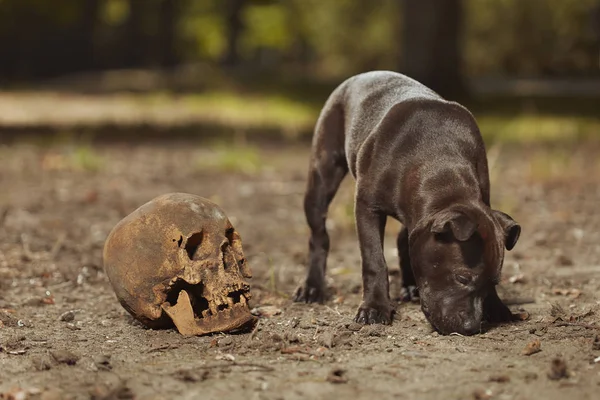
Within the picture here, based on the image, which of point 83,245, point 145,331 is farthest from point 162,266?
point 83,245

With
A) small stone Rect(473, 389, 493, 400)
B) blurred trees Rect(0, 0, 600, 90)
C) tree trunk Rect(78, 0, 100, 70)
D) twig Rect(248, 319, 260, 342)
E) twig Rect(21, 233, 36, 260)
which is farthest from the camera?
tree trunk Rect(78, 0, 100, 70)

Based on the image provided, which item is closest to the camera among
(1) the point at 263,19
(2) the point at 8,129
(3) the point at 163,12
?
(2) the point at 8,129

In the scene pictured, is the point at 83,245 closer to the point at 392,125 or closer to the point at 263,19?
the point at 392,125

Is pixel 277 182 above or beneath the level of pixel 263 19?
above

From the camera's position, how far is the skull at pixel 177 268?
5398mm

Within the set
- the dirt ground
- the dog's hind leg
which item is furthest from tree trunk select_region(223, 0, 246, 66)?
the dog's hind leg

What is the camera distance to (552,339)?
5.22 m

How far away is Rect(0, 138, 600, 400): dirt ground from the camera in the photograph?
451 cm

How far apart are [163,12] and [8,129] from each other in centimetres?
1998

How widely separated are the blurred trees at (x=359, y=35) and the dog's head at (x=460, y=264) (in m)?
15.9

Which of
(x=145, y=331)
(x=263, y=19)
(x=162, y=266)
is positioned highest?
(x=162, y=266)

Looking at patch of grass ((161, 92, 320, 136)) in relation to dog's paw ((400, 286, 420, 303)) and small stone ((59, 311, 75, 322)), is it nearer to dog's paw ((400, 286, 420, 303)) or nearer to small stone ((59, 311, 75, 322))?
dog's paw ((400, 286, 420, 303))

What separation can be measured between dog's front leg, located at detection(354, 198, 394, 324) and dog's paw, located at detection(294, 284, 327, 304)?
2.50 ft

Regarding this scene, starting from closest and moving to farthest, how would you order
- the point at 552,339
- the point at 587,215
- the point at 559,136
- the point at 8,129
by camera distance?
the point at 552,339 < the point at 587,215 < the point at 559,136 < the point at 8,129
